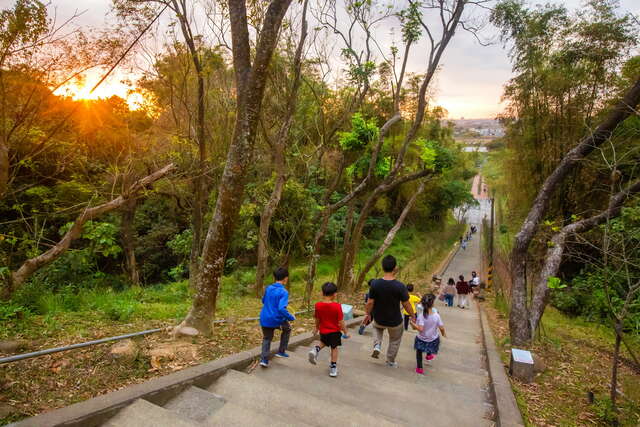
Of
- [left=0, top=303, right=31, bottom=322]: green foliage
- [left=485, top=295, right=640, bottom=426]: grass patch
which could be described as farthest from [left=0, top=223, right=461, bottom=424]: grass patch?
[left=485, top=295, right=640, bottom=426]: grass patch

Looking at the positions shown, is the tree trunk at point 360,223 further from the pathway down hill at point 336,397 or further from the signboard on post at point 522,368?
the signboard on post at point 522,368

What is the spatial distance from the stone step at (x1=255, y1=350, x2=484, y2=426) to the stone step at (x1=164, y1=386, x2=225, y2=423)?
0.80 metres

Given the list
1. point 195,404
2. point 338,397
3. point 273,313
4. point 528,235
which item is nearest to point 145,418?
point 195,404

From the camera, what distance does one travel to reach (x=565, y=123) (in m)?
12.1

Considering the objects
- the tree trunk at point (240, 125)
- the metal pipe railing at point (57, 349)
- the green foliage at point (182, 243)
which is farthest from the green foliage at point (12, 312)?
the green foliage at point (182, 243)

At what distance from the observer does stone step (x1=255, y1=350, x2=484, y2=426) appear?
132 inches

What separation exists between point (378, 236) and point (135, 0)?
2163 centimetres

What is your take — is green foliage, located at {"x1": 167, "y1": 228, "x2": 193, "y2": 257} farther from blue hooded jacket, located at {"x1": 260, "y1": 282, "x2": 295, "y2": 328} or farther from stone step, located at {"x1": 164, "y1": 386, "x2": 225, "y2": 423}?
stone step, located at {"x1": 164, "y1": 386, "x2": 225, "y2": 423}

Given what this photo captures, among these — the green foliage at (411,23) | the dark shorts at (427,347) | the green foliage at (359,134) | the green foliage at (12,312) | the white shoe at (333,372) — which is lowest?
the white shoe at (333,372)

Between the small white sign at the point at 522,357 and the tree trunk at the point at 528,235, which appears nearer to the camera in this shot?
the small white sign at the point at 522,357

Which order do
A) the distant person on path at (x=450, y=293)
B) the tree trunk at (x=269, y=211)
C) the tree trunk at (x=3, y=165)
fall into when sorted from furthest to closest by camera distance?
the distant person on path at (x=450, y=293) < the tree trunk at (x=269, y=211) < the tree trunk at (x=3, y=165)

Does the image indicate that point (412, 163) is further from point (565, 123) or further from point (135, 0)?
point (135, 0)

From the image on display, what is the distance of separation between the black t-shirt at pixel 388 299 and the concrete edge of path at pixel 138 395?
162 centimetres

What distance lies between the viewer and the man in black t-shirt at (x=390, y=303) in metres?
4.46
